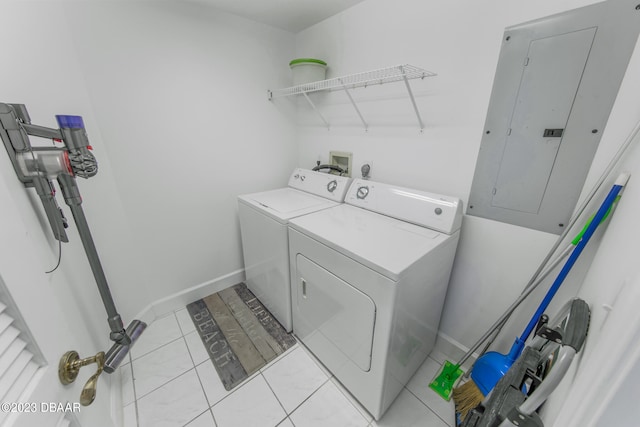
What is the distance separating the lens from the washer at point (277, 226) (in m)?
1.75

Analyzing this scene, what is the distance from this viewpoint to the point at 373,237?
4.51ft

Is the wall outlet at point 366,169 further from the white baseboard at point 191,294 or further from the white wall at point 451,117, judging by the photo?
the white baseboard at point 191,294

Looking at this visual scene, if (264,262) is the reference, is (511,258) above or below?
above

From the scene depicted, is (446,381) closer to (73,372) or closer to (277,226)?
(277,226)

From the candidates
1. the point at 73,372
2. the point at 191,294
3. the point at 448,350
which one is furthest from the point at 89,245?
the point at 448,350

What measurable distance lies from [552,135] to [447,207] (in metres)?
0.58

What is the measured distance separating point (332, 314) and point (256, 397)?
766mm

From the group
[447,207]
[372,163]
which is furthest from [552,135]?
[372,163]

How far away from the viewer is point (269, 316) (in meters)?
2.19

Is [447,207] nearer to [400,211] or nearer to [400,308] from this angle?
[400,211]

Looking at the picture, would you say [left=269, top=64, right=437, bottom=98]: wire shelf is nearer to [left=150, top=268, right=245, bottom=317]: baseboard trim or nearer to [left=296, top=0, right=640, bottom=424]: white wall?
[left=296, top=0, right=640, bottom=424]: white wall

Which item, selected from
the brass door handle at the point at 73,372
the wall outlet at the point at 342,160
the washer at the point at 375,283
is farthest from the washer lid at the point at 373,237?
the brass door handle at the point at 73,372

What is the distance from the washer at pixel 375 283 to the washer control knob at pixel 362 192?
3 centimetres

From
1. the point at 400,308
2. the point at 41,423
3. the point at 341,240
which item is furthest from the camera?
the point at 341,240
